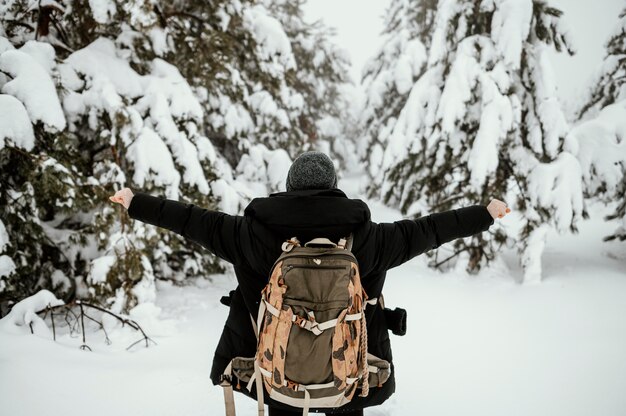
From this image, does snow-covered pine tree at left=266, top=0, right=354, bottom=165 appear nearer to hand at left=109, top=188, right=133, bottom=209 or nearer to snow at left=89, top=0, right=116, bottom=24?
snow at left=89, top=0, right=116, bottom=24

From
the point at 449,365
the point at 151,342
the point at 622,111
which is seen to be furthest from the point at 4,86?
the point at 622,111

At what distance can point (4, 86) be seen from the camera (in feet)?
12.3

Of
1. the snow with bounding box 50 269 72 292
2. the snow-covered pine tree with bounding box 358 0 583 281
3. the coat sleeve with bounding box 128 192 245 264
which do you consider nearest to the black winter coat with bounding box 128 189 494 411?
the coat sleeve with bounding box 128 192 245 264

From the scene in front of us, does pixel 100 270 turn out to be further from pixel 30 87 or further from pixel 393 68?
pixel 393 68

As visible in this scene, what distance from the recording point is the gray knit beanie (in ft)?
6.51

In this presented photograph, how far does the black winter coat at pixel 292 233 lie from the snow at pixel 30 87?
8.52ft

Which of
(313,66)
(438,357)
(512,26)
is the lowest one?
(438,357)

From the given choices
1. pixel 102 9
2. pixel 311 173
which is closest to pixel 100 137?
pixel 102 9

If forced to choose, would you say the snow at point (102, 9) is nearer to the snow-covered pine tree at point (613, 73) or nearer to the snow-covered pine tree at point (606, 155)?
the snow-covered pine tree at point (606, 155)

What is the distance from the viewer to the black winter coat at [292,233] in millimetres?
1892

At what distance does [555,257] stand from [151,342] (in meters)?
8.22

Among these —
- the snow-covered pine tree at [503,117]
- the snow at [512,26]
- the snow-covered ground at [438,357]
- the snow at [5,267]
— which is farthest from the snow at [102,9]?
the snow at [512,26]

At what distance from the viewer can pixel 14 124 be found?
144 inches

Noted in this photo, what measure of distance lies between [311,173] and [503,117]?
19.0ft
